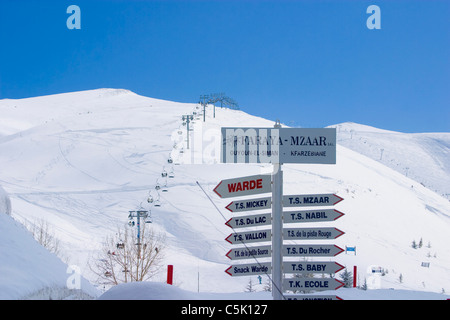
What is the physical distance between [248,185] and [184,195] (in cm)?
3557

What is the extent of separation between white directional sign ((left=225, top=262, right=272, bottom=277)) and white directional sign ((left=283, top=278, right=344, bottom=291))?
40 centimetres

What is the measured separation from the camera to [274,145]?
7.72 metres

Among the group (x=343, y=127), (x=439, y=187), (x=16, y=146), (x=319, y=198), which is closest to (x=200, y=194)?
(x=16, y=146)

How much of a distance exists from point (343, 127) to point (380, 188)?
121 m

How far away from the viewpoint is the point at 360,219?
43094mm

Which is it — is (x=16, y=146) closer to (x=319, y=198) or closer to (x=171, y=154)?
(x=171, y=154)

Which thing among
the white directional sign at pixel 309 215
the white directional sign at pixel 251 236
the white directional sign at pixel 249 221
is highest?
the white directional sign at pixel 309 215

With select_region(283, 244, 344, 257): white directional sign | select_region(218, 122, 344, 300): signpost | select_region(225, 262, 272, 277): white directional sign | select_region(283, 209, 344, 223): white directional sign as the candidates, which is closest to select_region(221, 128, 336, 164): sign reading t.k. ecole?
select_region(218, 122, 344, 300): signpost

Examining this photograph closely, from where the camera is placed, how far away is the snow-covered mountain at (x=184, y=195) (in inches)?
1276

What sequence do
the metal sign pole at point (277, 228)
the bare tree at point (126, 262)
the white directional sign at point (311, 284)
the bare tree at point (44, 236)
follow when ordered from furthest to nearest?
the bare tree at point (44, 236), the bare tree at point (126, 262), the white directional sign at point (311, 284), the metal sign pole at point (277, 228)

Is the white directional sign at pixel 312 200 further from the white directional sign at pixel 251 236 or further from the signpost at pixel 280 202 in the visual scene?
the white directional sign at pixel 251 236

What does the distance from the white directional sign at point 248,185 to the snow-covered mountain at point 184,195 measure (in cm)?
1834

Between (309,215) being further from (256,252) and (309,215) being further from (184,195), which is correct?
(184,195)

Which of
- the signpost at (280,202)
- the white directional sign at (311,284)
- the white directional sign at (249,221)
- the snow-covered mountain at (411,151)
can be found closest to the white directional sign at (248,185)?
the signpost at (280,202)
